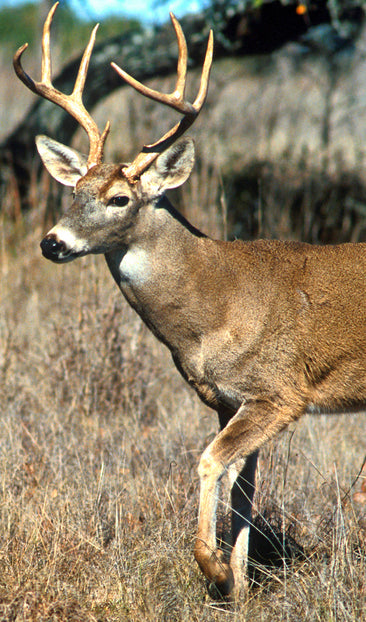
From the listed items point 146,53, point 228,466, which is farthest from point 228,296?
point 146,53

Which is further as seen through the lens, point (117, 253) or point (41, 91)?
point (41, 91)

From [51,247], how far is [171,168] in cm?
77

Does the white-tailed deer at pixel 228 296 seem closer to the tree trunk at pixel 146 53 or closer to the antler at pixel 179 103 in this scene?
the antler at pixel 179 103

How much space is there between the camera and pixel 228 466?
3484 mm

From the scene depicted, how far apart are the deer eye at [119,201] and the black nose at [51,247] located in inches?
13.3

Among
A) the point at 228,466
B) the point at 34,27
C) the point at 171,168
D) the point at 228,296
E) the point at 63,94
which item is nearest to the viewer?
the point at 228,466

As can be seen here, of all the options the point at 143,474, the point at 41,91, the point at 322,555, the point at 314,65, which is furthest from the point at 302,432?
the point at 314,65

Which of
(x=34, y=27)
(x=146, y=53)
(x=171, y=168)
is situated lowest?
(x=171, y=168)

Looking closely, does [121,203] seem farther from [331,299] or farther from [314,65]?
[314,65]

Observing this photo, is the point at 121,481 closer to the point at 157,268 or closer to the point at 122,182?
the point at 157,268

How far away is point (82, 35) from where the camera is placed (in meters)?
17.2

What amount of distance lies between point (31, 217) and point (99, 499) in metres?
4.45

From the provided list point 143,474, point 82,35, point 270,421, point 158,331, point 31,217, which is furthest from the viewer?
point 82,35

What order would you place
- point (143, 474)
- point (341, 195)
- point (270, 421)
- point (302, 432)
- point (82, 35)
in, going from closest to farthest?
point (270, 421)
point (143, 474)
point (302, 432)
point (341, 195)
point (82, 35)
